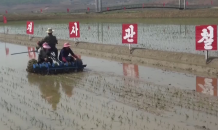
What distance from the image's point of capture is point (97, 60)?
42.4 ft

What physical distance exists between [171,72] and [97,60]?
3.70m

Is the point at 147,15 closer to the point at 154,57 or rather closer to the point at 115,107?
the point at 154,57

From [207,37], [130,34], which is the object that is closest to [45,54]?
[130,34]

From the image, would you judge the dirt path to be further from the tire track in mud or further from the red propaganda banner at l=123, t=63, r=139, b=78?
the tire track in mud

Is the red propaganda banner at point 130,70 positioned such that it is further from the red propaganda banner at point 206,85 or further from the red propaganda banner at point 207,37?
the red propaganda banner at point 207,37

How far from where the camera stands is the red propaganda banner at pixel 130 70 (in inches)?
392

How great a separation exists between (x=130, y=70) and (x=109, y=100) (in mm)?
A: 3366

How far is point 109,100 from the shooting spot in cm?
733

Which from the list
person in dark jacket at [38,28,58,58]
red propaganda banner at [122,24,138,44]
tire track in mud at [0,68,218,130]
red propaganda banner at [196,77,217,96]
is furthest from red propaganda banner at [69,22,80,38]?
red propaganda banner at [196,77,217,96]

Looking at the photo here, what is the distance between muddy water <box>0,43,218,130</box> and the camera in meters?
5.93

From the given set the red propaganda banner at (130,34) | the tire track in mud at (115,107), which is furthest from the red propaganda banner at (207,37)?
the red propaganda banner at (130,34)

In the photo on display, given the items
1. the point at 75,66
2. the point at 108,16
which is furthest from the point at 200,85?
the point at 108,16

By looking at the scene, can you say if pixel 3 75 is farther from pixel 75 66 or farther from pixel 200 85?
pixel 200 85

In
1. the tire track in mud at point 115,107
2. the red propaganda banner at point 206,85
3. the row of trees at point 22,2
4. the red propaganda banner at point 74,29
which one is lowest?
the tire track in mud at point 115,107
